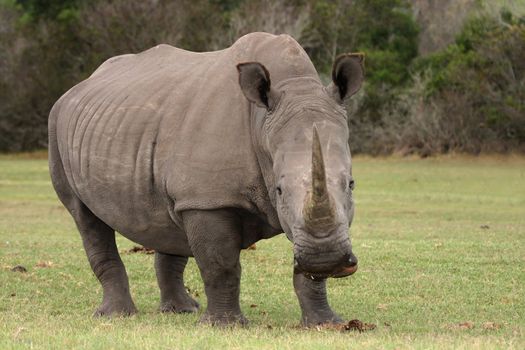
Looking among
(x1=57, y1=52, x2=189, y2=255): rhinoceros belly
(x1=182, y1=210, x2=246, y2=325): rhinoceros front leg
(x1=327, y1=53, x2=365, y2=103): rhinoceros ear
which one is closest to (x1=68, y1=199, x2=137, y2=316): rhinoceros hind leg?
(x1=57, y1=52, x2=189, y2=255): rhinoceros belly

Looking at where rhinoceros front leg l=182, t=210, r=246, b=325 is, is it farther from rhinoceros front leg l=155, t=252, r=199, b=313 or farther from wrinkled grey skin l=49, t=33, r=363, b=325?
rhinoceros front leg l=155, t=252, r=199, b=313

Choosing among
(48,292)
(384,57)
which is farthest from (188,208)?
(384,57)

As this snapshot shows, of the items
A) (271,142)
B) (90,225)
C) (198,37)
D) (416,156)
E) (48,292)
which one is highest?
(271,142)

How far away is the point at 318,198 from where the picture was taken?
21.5 feet

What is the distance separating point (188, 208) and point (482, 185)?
71.8ft

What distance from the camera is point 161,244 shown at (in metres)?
8.77

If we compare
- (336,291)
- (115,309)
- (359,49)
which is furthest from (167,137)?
(359,49)

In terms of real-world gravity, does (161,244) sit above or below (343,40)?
above

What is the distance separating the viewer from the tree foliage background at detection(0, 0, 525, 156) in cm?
4103

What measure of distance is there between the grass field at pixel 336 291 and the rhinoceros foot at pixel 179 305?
0.15 metres

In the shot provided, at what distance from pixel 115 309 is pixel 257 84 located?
103 inches

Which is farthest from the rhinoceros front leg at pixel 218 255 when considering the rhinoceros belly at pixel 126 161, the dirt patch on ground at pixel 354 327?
the dirt patch on ground at pixel 354 327

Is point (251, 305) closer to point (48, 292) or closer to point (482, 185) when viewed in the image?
point (48, 292)

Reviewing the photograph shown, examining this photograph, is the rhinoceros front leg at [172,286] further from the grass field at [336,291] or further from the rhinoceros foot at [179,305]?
the grass field at [336,291]
